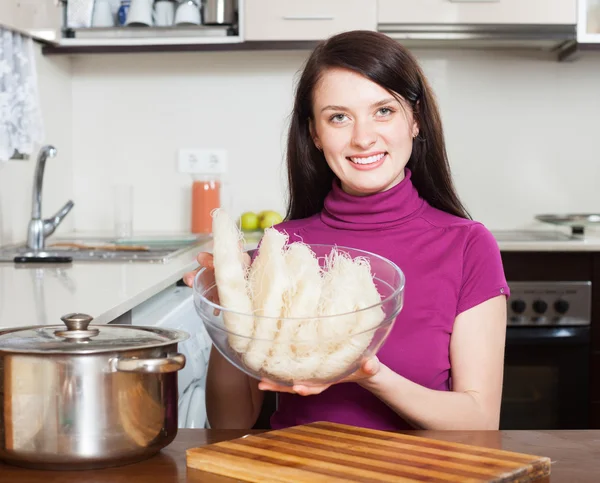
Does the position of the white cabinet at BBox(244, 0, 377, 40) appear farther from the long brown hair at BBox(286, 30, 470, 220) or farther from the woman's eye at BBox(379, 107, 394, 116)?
the woman's eye at BBox(379, 107, 394, 116)

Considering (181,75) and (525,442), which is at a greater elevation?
(181,75)

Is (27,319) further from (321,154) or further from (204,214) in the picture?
(204,214)

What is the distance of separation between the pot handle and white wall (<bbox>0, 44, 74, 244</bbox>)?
2021mm

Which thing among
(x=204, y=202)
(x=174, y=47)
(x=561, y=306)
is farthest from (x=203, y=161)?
(x=561, y=306)

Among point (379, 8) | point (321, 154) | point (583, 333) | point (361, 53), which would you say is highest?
point (379, 8)

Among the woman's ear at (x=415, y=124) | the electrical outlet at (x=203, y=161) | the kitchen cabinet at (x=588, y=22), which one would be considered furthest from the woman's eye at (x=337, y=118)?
the electrical outlet at (x=203, y=161)

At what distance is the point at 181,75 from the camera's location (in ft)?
11.0

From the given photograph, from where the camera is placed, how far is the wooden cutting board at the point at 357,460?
0.76m

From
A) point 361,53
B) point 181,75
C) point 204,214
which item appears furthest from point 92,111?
point 361,53

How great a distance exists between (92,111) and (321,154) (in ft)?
6.77

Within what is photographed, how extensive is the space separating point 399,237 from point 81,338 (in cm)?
67

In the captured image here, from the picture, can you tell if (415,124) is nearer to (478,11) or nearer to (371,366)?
(371,366)

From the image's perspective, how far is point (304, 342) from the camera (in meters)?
0.79

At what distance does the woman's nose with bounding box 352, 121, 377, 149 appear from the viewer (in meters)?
1.30
